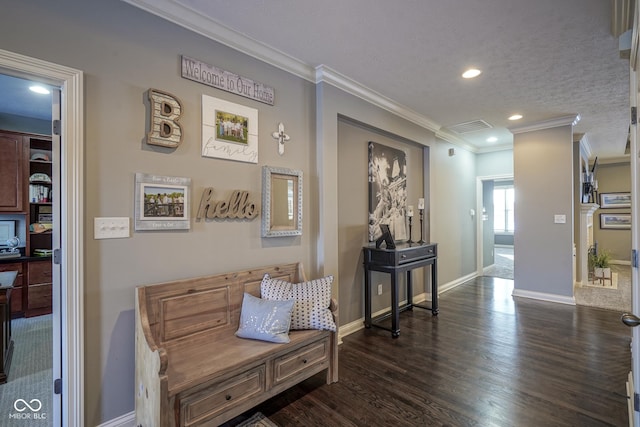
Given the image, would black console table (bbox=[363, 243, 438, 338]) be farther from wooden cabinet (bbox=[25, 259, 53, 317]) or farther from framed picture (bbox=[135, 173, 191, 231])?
wooden cabinet (bbox=[25, 259, 53, 317])

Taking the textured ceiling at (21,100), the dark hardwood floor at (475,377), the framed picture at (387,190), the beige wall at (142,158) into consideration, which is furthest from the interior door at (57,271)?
the framed picture at (387,190)

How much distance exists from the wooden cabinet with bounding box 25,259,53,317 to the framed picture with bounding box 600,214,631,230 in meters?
11.8

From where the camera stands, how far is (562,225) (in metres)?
4.23

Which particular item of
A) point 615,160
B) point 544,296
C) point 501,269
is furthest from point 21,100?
point 615,160

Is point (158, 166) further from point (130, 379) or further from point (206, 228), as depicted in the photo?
point (130, 379)

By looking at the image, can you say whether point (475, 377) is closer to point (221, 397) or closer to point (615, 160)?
point (221, 397)

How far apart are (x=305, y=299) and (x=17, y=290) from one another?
4102 mm

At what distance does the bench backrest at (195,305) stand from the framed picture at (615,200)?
9.59 meters

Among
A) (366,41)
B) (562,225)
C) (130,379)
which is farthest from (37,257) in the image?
(562,225)

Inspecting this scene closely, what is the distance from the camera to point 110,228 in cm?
171

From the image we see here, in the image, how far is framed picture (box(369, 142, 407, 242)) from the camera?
11.6 ft

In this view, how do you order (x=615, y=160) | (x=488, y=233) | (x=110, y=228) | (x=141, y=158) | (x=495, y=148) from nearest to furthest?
(x=110, y=228), (x=141, y=158), (x=495, y=148), (x=488, y=233), (x=615, y=160)

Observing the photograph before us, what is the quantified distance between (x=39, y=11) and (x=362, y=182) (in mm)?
2854

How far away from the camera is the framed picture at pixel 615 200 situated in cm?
728
